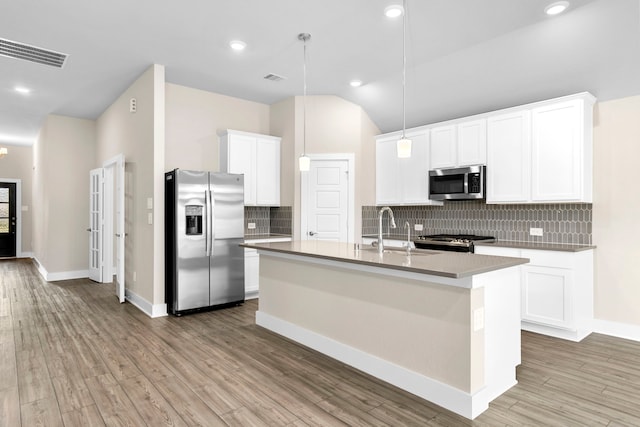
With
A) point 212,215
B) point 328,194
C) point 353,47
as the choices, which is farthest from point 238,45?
point 328,194

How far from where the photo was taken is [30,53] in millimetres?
4207

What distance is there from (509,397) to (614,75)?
3.21m

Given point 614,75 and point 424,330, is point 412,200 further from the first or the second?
point 424,330

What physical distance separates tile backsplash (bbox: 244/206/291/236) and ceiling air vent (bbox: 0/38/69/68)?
2.94 metres

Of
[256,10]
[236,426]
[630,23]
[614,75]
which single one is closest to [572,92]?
[614,75]

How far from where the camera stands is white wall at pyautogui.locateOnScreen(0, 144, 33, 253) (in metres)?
9.76

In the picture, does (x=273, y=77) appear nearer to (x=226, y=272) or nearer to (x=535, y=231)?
(x=226, y=272)

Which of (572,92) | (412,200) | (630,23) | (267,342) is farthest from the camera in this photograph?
(412,200)

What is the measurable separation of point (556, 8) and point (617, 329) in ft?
10.3

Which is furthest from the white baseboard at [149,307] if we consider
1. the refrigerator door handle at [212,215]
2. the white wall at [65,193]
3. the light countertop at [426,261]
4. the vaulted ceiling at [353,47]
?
the white wall at [65,193]

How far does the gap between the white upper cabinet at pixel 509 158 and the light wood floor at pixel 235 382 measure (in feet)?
5.14

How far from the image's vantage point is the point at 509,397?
2564mm

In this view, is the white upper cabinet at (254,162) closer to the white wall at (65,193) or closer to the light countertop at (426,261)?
the light countertop at (426,261)

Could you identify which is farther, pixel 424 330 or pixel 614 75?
pixel 614 75
